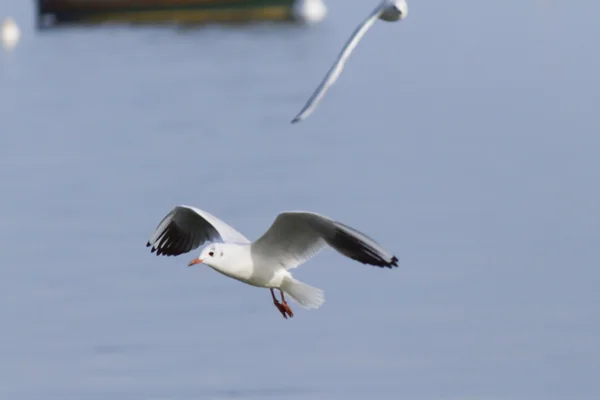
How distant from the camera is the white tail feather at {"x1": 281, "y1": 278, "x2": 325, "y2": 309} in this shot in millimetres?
9062

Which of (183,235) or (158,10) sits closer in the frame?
(183,235)

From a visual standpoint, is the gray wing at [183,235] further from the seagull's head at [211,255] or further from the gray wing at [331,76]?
the gray wing at [331,76]

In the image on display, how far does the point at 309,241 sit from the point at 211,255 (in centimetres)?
54

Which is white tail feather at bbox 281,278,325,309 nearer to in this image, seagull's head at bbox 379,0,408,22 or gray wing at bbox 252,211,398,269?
gray wing at bbox 252,211,398,269

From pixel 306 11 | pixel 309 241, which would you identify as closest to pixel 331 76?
pixel 309 241

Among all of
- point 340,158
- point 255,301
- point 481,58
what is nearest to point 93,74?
point 481,58

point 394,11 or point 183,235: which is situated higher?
point 394,11

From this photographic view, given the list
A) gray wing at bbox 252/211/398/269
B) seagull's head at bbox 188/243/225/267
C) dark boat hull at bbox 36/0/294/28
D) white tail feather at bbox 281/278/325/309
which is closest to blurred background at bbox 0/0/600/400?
white tail feather at bbox 281/278/325/309

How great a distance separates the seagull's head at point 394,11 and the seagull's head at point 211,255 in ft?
5.14

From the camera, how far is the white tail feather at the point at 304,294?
9062 millimetres

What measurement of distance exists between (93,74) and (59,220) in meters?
21.2

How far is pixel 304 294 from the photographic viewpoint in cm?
909

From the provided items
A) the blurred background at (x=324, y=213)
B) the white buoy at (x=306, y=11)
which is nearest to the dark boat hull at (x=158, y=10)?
the white buoy at (x=306, y=11)

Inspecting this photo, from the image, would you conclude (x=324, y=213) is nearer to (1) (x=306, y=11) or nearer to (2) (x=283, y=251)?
(2) (x=283, y=251)
